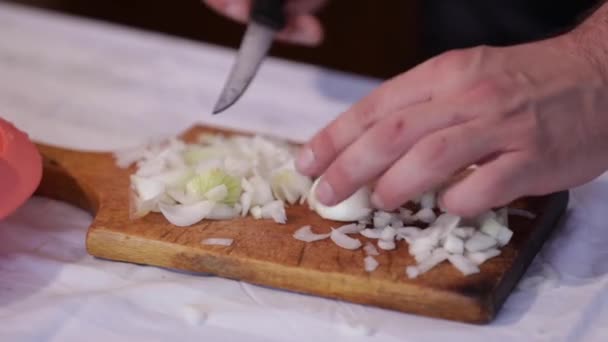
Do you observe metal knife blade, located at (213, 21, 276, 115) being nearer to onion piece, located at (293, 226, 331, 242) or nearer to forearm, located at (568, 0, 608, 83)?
onion piece, located at (293, 226, 331, 242)

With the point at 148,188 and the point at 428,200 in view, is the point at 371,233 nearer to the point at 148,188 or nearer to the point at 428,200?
the point at 428,200

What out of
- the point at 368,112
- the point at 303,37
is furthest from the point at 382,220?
the point at 303,37

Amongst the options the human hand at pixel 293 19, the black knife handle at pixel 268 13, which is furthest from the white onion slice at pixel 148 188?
the human hand at pixel 293 19

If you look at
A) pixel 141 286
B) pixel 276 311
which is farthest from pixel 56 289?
pixel 276 311

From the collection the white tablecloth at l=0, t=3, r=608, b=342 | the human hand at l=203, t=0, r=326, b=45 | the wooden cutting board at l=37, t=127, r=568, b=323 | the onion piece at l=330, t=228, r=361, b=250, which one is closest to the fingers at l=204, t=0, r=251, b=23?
the human hand at l=203, t=0, r=326, b=45

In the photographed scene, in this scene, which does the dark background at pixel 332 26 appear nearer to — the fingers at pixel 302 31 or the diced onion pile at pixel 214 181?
the fingers at pixel 302 31
